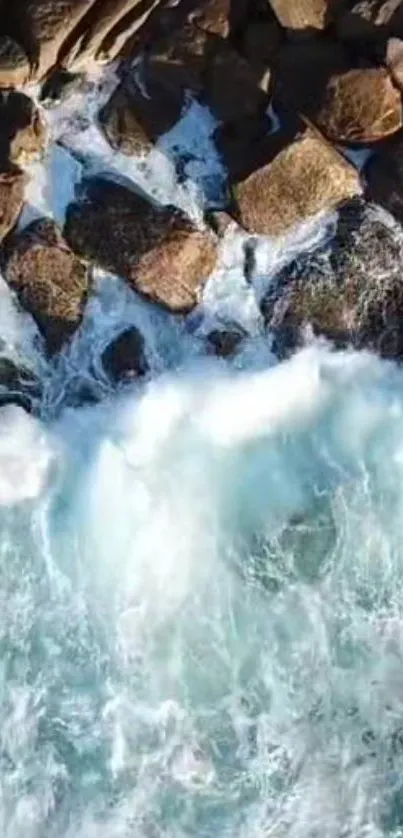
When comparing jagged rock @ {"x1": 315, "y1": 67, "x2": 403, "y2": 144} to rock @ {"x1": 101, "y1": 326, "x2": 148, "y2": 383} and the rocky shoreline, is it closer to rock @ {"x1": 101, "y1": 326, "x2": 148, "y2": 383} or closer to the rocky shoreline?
the rocky shoreline

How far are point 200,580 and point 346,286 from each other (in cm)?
322

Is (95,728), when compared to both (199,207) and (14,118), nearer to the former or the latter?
(199,207)

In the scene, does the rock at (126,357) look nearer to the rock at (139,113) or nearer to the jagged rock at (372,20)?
the rock at (139,113)

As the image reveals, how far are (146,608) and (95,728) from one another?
4.19 ft

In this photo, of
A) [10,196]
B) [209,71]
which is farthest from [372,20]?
[10,196]

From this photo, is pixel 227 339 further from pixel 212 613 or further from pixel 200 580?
pixel 212 613

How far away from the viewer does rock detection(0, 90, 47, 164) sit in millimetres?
10633

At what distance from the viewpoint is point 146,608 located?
11000mm

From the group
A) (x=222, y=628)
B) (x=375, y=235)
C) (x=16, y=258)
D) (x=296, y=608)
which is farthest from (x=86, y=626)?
(x=375, y=235)

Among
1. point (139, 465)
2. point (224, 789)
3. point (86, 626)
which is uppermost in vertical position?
point (139, 465)

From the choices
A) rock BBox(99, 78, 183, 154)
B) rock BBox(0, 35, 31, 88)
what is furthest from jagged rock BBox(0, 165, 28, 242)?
rock BBox(99, 78, 183, 154)

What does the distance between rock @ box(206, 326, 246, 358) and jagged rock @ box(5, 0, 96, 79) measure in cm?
304

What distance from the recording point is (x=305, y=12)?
34.3ft

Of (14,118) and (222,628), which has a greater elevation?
(14,118)
